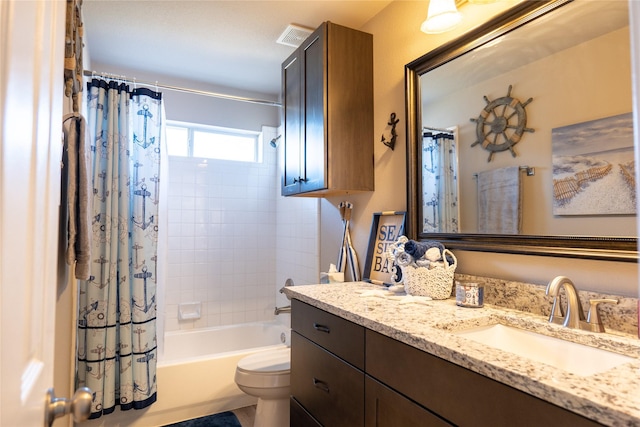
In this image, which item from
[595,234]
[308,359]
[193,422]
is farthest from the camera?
[193,422]

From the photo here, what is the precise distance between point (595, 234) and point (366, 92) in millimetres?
1382

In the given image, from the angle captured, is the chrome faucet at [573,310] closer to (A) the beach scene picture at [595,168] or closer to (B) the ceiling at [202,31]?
(A) the beach scene picture at [595,168]

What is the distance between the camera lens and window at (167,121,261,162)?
128 inches

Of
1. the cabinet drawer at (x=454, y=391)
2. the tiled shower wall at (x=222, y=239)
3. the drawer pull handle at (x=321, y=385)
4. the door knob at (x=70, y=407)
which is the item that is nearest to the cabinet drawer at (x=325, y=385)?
the drawer pull handle at (x=321, y=385)

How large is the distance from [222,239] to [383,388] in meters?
2.54

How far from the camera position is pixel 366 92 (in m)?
2.11

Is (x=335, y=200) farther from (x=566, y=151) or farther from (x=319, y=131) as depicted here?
(x=566, y=151)

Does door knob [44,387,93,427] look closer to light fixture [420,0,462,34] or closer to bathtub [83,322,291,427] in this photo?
light fixture [420,0,462,34]

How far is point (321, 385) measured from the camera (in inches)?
55.2

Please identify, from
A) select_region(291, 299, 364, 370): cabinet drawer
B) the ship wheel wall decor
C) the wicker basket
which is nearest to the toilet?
select_region(291, 299, 364, 370): cabinet drawer

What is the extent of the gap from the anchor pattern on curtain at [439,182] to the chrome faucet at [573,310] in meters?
0.52

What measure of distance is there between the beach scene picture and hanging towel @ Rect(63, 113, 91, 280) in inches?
61.9

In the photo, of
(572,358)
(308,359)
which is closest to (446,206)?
(572,358)

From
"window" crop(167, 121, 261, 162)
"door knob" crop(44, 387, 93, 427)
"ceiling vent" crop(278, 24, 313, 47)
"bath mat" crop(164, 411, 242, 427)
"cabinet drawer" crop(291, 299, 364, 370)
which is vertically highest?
"ceiling vent" crop(278, 24, 313, 47)
